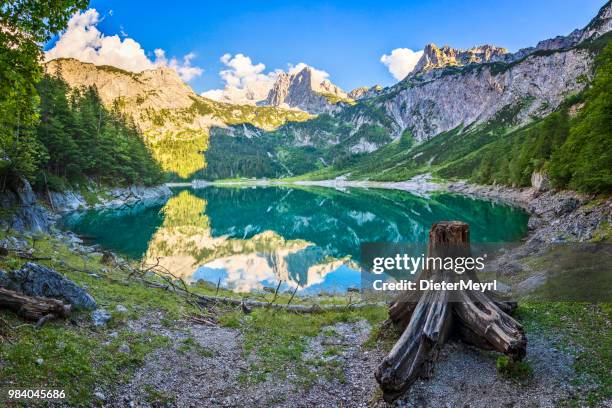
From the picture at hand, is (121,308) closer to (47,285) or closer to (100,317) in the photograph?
(100,317)

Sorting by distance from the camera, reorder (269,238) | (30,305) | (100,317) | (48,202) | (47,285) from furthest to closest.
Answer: (269,238) → (48,202) → (100,317) → (47,285) → (30,305)

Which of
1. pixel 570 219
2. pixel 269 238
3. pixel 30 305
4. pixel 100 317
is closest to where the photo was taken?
pixel 30 305

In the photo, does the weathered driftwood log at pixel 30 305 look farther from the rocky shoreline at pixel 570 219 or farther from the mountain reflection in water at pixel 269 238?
the rocky shoreline at pixel 570 219

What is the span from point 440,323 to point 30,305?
1111 cm

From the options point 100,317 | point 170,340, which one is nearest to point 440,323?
point 170,340

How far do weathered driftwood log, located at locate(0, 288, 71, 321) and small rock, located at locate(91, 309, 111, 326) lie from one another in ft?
3.69

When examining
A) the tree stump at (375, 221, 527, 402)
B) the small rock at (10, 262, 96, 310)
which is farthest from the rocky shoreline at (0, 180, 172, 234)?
the tree stump at (375, 221, 527, 402)

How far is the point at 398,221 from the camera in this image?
67.2 m

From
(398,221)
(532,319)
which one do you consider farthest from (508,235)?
(532,319)

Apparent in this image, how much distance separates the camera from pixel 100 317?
37.7 feet

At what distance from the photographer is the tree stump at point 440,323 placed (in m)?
8.66

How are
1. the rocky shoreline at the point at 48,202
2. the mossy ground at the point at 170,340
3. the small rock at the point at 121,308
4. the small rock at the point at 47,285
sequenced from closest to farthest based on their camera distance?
1. the mossy ground at the point at 170,340
2. the small rock at the point at 47,285
3. the small rock at the point at 121,308
4. the rocky shoreline at the point at 48,202

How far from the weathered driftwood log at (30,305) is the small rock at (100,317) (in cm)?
112

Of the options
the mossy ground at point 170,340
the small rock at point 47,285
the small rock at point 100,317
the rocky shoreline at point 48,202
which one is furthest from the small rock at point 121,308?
the rocky shoreline at point 48,202
